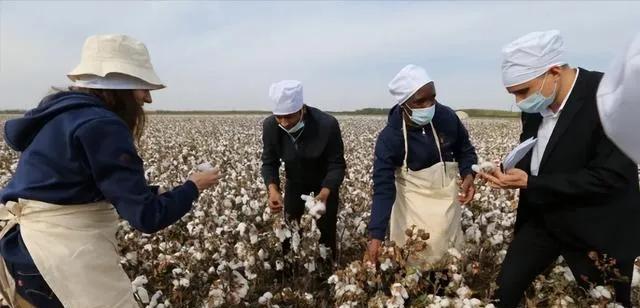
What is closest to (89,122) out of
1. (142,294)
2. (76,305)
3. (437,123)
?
(76,305)

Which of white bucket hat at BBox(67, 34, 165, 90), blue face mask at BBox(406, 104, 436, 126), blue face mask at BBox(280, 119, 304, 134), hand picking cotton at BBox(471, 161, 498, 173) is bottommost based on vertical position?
hand picking cotton at BBox(471, 161, 498, 173)

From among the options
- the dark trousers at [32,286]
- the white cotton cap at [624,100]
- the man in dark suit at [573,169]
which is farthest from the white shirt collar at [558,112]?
the dark trousers at [32,286]

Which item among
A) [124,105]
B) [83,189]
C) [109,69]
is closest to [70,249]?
[83,189]

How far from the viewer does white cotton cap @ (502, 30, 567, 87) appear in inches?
95.2

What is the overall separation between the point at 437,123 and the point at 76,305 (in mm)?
2302

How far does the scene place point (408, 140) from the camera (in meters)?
3.21

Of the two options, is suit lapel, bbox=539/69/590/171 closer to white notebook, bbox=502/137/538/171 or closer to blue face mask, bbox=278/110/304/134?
white notebook, bbox=502/137/538/171

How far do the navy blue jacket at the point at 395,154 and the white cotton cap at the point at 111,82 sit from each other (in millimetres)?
1712

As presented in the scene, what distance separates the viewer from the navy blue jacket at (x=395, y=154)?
317 cm

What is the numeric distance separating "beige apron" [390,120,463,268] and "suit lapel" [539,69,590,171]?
81cm

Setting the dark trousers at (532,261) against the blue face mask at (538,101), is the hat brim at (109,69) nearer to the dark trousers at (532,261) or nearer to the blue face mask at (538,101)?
the blue face mask at (538,101)

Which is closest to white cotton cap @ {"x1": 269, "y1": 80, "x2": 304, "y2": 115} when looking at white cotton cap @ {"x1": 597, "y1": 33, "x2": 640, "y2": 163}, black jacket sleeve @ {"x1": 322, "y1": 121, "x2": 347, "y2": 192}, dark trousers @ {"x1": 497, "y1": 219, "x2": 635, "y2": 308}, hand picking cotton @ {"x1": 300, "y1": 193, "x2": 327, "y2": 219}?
black jacket sleeve @ {"x1": 322, "y1": 121, "x2": 347, "y2": 192}

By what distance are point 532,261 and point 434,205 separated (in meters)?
0.67

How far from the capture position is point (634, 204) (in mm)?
2465
